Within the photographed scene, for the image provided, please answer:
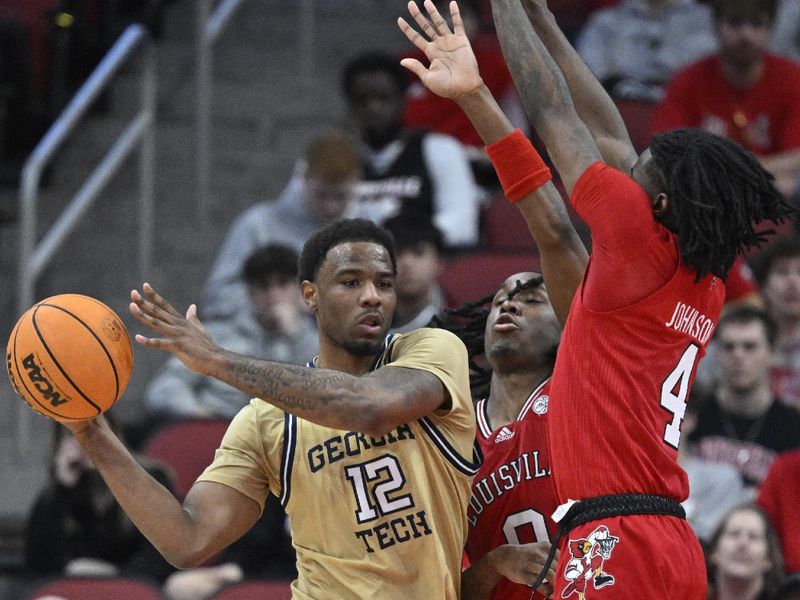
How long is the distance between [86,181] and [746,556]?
4.75 meters

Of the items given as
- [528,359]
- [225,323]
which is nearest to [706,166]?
[528,359]

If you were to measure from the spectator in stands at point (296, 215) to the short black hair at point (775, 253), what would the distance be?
2.14m

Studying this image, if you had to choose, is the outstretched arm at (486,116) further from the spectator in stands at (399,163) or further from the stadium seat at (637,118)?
the stadium seat at (637,118)

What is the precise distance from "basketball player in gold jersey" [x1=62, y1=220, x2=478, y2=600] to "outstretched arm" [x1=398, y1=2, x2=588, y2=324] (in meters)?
0.37

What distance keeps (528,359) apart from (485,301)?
1.17 ft

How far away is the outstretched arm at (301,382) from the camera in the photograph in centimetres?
399

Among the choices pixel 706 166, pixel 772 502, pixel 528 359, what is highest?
pixel 706 166

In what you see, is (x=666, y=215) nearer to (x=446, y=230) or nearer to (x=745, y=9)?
(x=446, y=230)

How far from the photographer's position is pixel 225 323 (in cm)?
799

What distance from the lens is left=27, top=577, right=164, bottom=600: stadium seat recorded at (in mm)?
6203

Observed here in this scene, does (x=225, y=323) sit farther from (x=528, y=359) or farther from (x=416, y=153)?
(x=528, y=359)

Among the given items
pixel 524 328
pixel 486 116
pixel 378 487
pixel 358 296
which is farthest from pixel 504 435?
pixel 486 116

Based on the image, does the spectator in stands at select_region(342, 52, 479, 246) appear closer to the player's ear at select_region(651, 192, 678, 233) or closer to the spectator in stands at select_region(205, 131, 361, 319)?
the spectator in stands at select_region(205, 131, 361, 319)

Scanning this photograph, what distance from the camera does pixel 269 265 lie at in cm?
778
